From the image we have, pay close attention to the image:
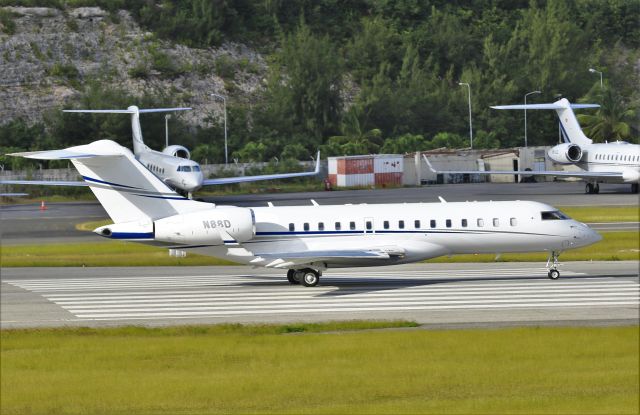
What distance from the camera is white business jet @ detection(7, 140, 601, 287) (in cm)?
3309

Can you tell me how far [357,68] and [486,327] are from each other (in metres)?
106

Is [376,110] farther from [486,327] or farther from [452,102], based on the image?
[486,327]

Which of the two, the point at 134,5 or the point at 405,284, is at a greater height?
the point at 134,5

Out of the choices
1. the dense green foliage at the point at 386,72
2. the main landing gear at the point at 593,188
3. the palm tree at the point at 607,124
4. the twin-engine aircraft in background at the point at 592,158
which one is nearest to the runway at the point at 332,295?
the twin-engine aircraft in background at the point at 592,158

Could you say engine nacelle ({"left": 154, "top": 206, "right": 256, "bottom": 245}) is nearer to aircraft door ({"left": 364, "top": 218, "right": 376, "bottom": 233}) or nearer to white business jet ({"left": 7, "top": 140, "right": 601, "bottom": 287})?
white business jet ({"left": 7, "top": 140, "right": 601, "bottom": 287})

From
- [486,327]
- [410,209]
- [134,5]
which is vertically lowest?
[486,327]

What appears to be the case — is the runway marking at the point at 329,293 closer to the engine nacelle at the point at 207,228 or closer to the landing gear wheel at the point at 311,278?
the landing gear wheel at the point at 311,278

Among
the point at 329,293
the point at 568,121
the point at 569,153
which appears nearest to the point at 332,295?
the point at 329,293

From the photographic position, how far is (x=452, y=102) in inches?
4862

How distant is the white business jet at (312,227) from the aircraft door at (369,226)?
0.11 feet

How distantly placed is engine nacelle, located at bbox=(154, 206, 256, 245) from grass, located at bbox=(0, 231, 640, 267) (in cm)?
842

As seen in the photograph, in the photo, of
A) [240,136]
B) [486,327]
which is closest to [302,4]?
[240,136]

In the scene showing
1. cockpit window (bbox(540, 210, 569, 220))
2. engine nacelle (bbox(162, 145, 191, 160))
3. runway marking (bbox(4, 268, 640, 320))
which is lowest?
runway marking (bbox(4, 268, 640, 320))

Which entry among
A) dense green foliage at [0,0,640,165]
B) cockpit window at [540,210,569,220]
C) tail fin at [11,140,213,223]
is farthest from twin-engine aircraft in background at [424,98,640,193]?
tail fin at [11,140,213,223]
